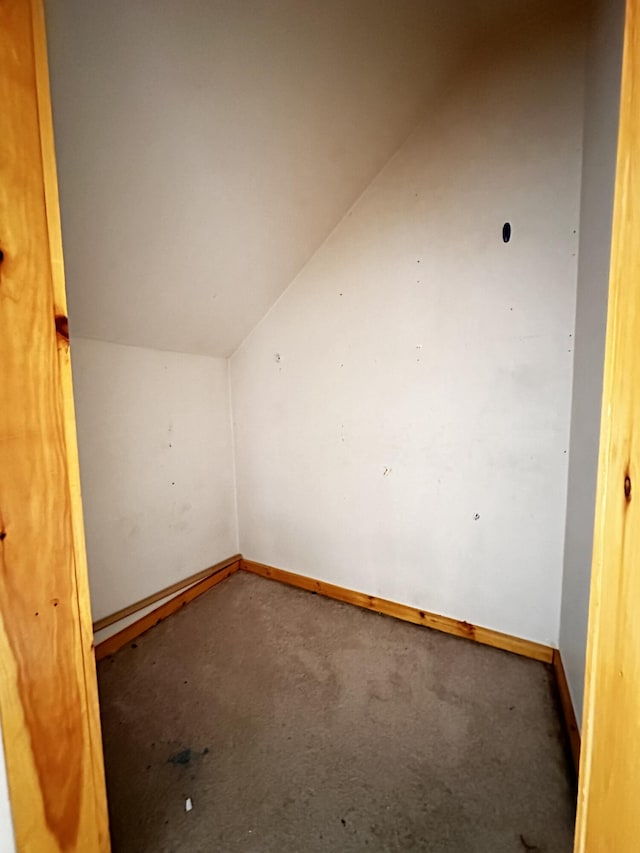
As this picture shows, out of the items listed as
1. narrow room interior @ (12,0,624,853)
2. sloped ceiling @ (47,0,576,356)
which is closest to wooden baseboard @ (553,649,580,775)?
narrow room interior @ (12,0,624,853)

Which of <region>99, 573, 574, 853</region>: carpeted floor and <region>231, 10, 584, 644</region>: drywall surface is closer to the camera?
<region>99, 573, 574, 853</region>: carpeted floor

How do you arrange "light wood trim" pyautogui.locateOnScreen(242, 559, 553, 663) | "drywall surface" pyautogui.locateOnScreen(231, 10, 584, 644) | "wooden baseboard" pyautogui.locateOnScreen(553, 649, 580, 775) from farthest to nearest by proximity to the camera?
"light wood trim" pyautogui.locateOnScreen(242, 559, 553, 663)
"drywall surface" pyautogui.locateOnScreen(231, 10, 584, 644)
"wooden baseboard" pyautogui.locateOnScreen(553, 649, 580, 775)

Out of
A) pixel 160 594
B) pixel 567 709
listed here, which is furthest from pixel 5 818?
pixel 567 709

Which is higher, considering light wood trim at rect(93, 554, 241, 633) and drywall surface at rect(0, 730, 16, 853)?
drywall surface at rect(0, 730, 16, 853)

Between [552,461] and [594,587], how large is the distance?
1058 millimetres

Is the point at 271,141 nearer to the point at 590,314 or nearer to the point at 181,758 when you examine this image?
the point at 590,314

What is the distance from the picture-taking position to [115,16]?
2.87 feet

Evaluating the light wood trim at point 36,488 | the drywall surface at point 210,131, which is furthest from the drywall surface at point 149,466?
the light wood trim at point 36,488

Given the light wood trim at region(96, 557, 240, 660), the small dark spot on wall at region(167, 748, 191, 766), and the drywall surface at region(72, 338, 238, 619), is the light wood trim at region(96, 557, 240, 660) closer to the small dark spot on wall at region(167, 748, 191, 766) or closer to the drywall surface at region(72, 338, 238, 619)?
the drywall surface at region(72, 338, 238, 619)

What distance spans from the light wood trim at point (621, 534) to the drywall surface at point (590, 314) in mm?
550

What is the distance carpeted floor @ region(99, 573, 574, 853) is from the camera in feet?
3.24

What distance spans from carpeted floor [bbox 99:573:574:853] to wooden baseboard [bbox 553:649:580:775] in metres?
0.04

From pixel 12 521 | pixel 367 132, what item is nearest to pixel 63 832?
pixel 12 521

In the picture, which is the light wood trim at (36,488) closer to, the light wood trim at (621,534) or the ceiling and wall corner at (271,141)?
the ceiling and wall corner at (271,141)
